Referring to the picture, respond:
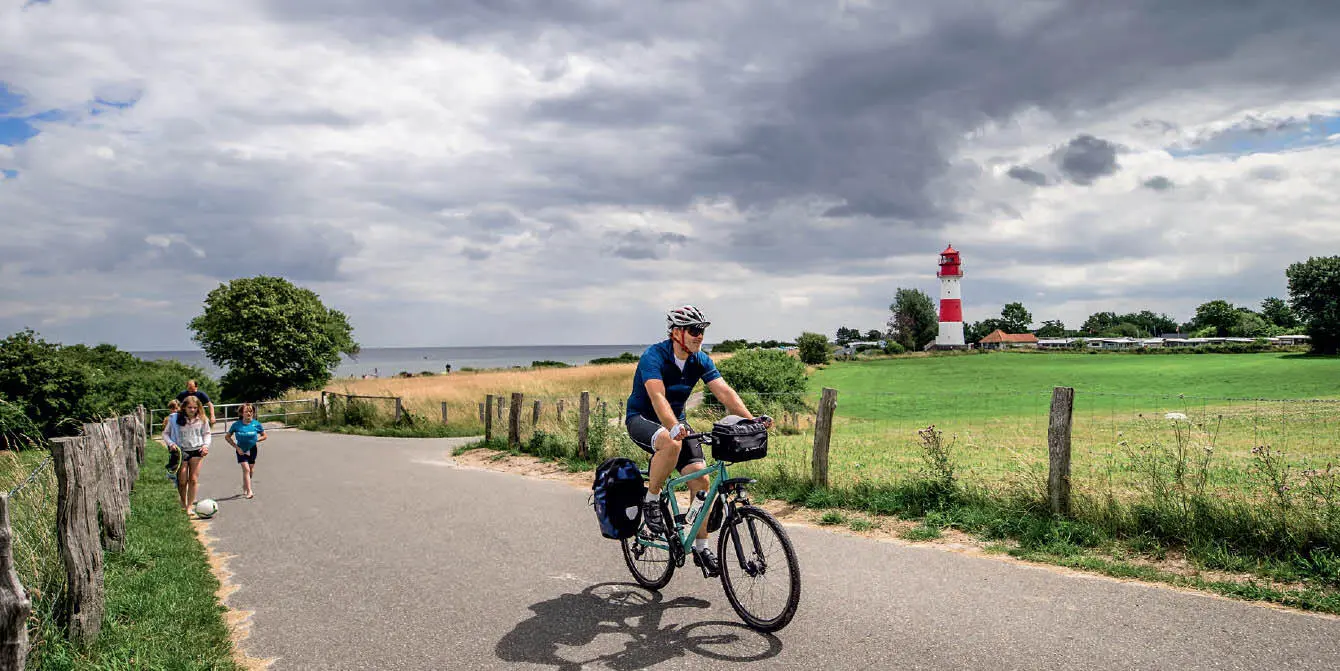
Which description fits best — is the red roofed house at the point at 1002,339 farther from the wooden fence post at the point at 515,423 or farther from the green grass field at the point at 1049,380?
the wooden fence post at the point at 515,423

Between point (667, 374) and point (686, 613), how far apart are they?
1729 millimetres

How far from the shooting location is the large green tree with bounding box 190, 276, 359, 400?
49.9 metres

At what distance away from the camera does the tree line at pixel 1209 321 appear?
211 feet

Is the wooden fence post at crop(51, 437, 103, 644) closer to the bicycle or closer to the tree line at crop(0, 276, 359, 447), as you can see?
the bicycle

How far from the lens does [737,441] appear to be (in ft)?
16.5

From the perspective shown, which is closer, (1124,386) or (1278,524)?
(1278,524)

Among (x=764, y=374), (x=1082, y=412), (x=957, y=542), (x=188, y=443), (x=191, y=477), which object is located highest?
(x=764, y=374)

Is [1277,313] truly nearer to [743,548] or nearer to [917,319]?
[917,319]

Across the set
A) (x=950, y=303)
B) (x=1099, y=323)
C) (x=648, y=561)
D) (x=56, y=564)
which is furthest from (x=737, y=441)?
(x=1099, y=323)

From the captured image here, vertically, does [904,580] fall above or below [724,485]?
below

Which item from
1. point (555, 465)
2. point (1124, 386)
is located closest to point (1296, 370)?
point (1124, 386)

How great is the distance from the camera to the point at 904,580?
6344mm

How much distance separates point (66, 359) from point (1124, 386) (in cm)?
4689

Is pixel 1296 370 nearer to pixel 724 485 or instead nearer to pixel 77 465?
pixel 724 485
